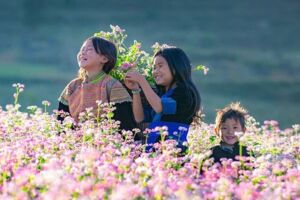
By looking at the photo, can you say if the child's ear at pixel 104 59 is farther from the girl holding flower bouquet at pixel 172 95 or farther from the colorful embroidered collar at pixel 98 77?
the girl holding flower bouquet at pixel 172 95

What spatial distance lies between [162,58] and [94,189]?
272 centimetres

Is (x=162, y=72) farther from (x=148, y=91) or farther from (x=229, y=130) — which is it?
(x=229, y=130)

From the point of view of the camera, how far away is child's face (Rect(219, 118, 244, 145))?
5070 millimetres

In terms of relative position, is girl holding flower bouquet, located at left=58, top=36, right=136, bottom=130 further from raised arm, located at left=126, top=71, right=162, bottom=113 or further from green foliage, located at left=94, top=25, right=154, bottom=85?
raised arm, located at left=126, top=71, right=162, bottom=113

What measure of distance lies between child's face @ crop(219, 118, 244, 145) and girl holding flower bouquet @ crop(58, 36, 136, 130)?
0.73 metres

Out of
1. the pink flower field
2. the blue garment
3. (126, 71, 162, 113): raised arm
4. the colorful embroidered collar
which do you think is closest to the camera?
the pink flower field

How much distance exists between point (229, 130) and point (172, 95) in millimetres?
445

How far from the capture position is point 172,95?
5.25m

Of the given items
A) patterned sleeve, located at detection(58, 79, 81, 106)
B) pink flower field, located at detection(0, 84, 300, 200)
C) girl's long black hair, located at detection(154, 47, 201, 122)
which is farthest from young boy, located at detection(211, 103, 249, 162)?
patterned sleeve, located at detection(58, 79, 81, 106)

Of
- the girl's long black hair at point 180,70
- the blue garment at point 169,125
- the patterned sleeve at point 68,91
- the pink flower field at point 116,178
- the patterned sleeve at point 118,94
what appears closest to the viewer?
the pink flower field at point 116,178

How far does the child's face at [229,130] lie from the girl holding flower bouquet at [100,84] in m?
0.73

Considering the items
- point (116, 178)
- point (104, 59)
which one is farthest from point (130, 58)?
point (116, 178)

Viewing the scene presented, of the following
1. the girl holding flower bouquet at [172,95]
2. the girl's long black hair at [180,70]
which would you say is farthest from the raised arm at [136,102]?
the girl's long black hair at [180,70]

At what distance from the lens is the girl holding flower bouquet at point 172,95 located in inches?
205
